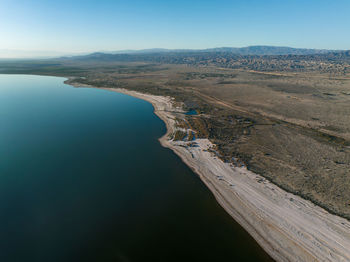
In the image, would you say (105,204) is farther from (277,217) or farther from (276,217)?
(277,217)

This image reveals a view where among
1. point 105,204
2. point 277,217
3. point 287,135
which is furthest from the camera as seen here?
point 287,135

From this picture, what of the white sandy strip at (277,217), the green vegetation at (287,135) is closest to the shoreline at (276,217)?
the white sandy strip at (277,217)

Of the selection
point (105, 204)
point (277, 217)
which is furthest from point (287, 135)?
point (105, 204)

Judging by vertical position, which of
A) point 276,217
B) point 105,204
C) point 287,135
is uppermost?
point 287,135

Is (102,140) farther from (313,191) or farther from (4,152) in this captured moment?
(313,191)

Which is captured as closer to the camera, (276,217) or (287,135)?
(276,217)

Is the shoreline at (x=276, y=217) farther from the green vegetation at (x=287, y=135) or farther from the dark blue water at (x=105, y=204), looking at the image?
the green vegetation at (x=287, y=135)

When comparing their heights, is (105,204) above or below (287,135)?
below
